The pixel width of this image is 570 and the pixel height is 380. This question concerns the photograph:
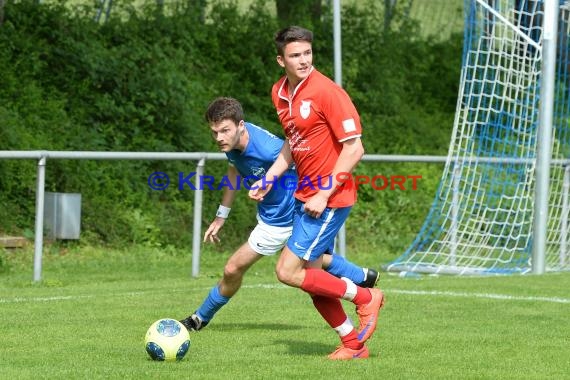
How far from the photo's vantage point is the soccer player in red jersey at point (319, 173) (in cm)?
701

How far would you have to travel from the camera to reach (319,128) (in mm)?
7117

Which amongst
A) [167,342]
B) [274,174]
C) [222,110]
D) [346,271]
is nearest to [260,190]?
[274,174]

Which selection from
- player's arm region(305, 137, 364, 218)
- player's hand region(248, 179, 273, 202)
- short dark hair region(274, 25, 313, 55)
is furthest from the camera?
player's hand region(248, 179, 273, 202)

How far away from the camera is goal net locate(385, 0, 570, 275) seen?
13.6 m

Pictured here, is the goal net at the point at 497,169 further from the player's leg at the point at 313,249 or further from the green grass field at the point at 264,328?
the player's leg at the point at 313,249

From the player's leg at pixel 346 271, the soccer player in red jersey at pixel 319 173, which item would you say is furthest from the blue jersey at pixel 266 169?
the soccer player in red jersey at pixel 319 173

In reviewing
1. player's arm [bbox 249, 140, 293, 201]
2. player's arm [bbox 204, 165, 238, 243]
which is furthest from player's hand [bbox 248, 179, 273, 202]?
player's arm [bbox 204, 165, 238, 243]

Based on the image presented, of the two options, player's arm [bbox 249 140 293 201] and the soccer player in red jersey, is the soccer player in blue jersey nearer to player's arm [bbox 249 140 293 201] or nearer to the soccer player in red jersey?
player's arm [bbox 249 140 293 201]

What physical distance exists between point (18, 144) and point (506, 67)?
5582 mm

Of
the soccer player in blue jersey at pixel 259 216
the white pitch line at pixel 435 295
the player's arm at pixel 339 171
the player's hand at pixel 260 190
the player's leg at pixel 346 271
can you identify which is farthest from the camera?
the white pitch line at pixel 435 295

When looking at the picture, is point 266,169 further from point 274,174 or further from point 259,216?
point 274,174

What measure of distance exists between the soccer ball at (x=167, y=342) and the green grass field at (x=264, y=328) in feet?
0.23

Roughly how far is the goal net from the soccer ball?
6.57 meters

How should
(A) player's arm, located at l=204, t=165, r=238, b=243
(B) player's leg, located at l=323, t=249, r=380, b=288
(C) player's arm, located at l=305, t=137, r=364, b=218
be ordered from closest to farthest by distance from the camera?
(C) player's arm, located at l=305, t=137, r=364, b=218 → (A) player's arm, located at l=204, t=165, r=238, b=243 → (B) player's leg, located at l=323, t=249, r=380, b=288
